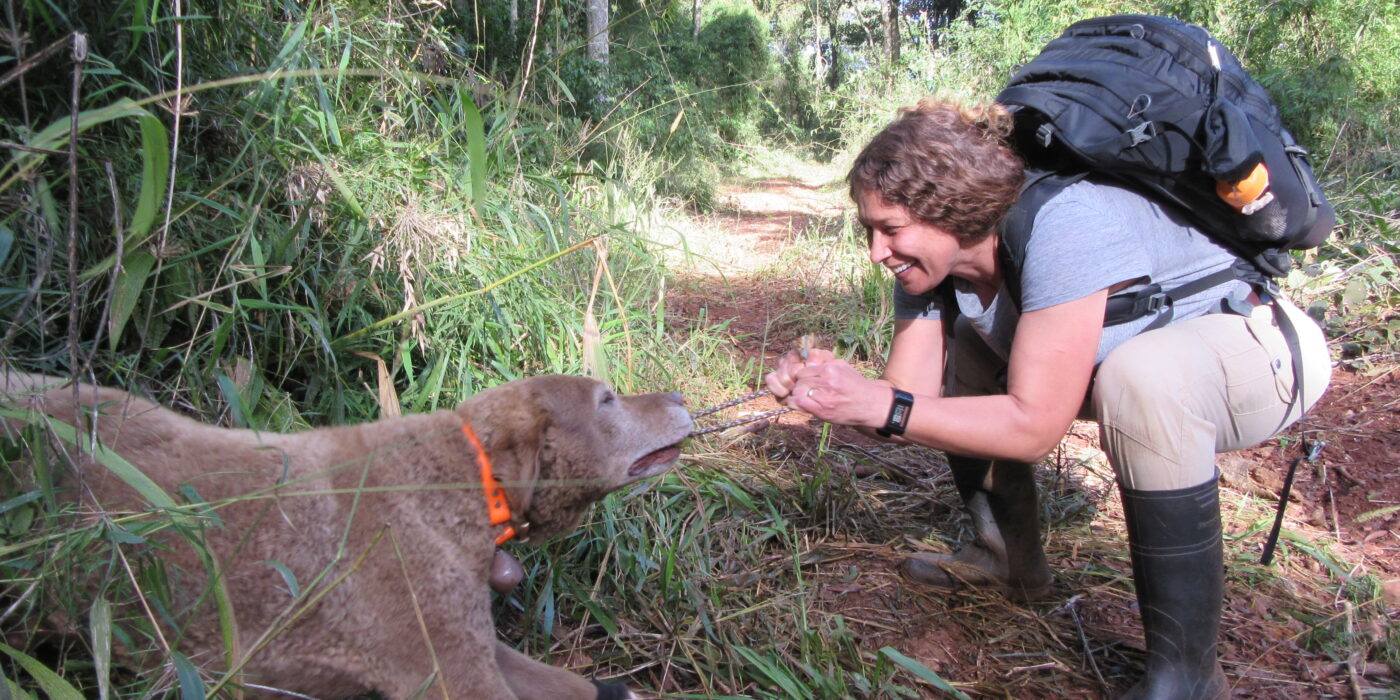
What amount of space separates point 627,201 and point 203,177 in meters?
2.50

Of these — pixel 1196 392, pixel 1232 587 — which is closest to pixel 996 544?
pixel 1232 587

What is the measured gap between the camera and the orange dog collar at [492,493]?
2244 millimetres

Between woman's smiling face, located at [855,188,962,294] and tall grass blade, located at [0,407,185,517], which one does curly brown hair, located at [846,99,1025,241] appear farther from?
tall grass blade, located at [0,407,185,517]

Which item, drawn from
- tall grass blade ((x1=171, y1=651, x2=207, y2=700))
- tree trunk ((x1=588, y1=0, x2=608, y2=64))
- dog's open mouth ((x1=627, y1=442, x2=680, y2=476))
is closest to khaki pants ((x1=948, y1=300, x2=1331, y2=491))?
dog's open mouth ((x1=627, y1=442, x2=680, y2=476))

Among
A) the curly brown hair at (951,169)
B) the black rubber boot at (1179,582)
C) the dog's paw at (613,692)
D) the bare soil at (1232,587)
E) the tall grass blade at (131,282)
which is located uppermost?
the curly brown hair at (951,169)

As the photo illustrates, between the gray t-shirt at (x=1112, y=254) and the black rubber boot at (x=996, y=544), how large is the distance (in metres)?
0.71

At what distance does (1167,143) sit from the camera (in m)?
2.36

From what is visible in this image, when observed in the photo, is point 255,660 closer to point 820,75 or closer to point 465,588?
point 465,588

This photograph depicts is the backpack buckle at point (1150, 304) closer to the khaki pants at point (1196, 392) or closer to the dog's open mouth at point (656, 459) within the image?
the khaki pants at point (1196, 392)

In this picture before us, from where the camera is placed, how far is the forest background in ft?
6.18

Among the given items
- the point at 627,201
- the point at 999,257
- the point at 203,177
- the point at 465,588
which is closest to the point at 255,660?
the point at 465,588

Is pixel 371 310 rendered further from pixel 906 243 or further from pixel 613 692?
pixel 906 243

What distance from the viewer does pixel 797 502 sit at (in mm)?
3539

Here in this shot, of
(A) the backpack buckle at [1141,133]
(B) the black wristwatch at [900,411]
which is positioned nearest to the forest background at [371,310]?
(B) the black wristwatch at [900,411]
